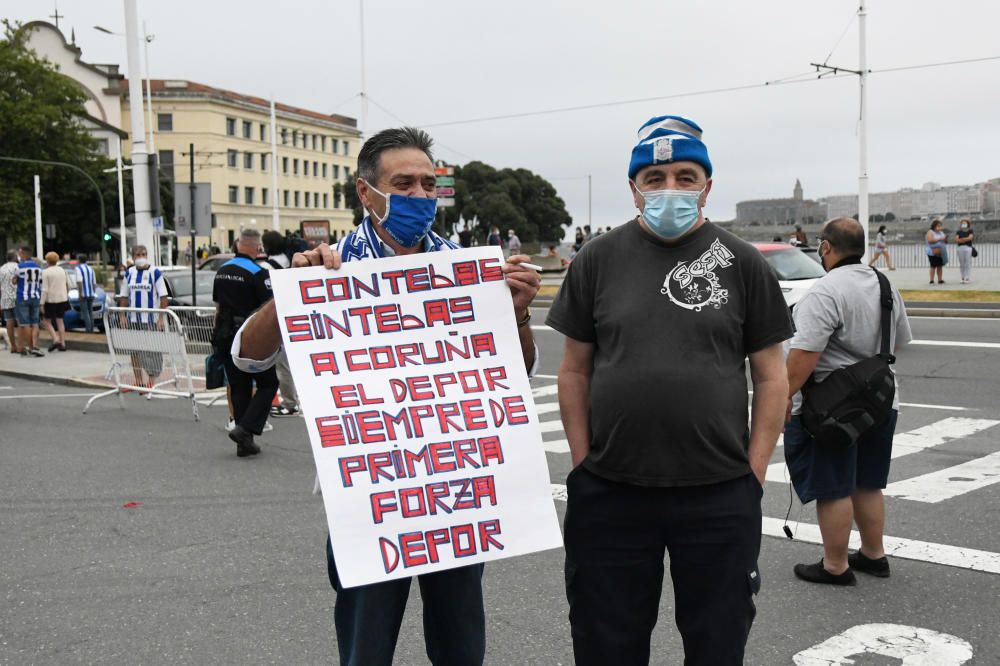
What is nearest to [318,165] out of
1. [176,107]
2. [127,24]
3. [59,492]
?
[176,107]

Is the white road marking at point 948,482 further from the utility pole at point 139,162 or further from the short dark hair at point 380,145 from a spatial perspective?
the utility pole at point 139,162

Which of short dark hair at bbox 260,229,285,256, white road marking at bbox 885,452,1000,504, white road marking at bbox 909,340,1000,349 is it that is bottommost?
white road marking at bbox 885,452,1000,504

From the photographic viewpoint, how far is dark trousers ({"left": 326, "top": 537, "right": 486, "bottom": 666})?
285 cm

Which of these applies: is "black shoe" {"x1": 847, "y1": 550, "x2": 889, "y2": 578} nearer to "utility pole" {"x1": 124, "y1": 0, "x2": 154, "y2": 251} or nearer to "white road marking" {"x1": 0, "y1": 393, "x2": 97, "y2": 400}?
"white road marking" {"x1": 0, "y1": 393, "x2": 97, "y2": 400}

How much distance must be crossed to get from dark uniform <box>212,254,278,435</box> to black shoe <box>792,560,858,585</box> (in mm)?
4734

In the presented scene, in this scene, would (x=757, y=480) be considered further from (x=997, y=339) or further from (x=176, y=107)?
(x=176, y=107)

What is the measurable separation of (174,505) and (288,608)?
238 cm

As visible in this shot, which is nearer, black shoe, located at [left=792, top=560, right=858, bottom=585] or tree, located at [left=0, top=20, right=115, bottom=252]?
black shoe, located at [left=792, top=560, right=858, bottom=585]

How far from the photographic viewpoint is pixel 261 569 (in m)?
5.33

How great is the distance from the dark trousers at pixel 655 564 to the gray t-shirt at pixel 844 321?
6.86 ft

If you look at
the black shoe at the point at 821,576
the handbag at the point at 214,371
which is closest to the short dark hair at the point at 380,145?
the black shoe at the point at 821,576

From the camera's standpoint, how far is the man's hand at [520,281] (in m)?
3.00

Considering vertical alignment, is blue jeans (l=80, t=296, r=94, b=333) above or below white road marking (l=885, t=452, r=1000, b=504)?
above

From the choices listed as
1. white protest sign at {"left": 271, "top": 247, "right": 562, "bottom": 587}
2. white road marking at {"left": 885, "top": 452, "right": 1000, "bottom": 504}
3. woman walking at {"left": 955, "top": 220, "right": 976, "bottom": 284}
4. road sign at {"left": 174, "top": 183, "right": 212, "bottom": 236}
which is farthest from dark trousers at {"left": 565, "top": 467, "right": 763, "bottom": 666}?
woman walking at {"left": 955, "top": 220, "right": 976, "bottom": 284}
